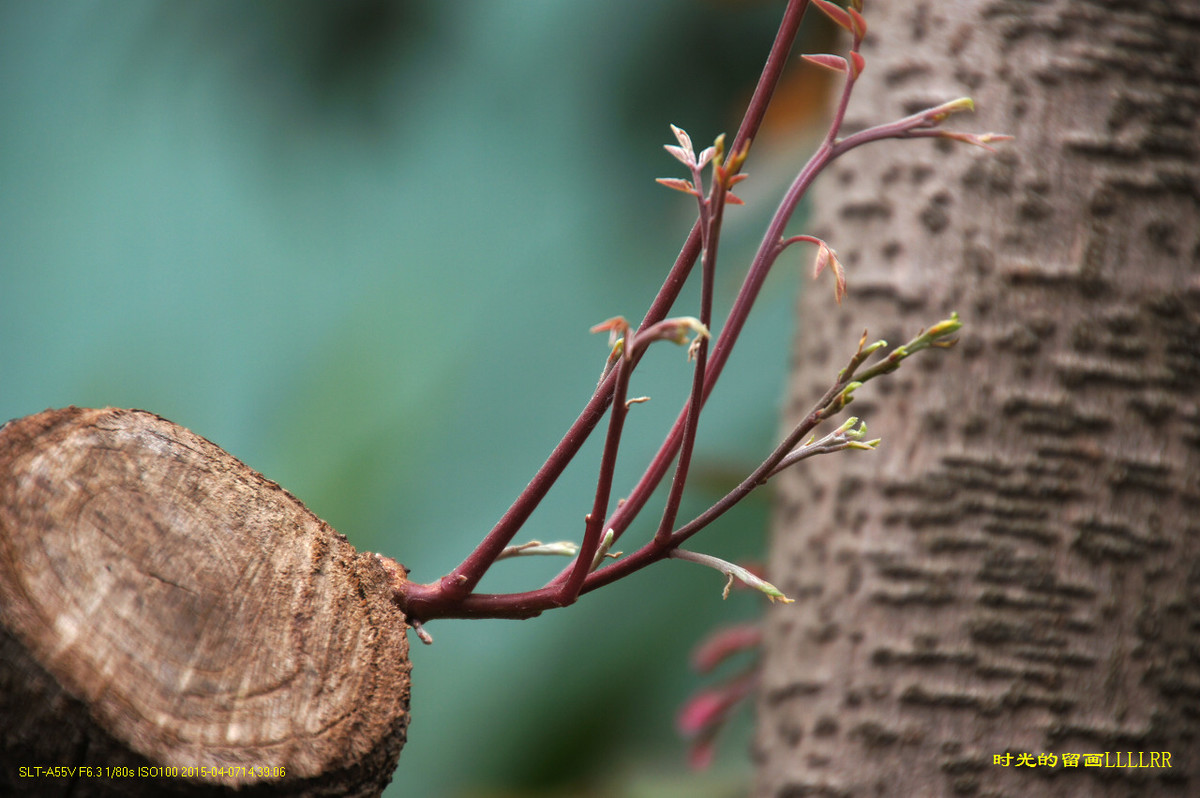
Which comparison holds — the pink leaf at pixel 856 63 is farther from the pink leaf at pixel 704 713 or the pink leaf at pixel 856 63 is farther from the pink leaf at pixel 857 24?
the pink leaf at pixel 704 713

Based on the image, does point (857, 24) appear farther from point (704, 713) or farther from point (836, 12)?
point (704, 713)

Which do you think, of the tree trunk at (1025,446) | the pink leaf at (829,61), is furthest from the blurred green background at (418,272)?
the pink leaf at (829,61)

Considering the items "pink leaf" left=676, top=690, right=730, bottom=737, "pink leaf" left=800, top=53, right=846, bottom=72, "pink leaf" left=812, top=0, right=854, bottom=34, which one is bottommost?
"pink leaf" left=676, top=690, right=730, bottom=737

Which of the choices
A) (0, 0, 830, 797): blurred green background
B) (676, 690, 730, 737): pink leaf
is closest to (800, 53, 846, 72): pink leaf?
(676, 690, 730, 737): pink leaf

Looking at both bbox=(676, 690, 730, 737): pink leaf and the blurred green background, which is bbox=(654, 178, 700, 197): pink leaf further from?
the blurred green background

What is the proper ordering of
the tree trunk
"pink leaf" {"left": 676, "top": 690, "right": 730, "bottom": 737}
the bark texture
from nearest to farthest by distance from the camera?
the bark texture → the tree trunk → "pink leaf" {"left": 676, "top": 690, "right": 730, "bottom": 737}

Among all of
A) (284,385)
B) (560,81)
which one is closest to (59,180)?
(284,385)
